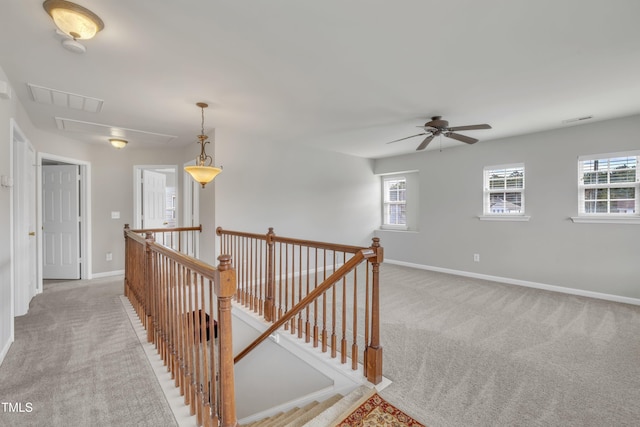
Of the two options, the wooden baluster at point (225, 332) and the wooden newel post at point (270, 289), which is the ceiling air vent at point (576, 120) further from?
the wooden baluster at point (225, 332)

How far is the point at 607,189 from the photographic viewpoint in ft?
12.9

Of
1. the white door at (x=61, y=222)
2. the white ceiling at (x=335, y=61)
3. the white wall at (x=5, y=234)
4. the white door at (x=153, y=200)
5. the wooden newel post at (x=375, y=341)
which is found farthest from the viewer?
the white door at (x=153, y=200)

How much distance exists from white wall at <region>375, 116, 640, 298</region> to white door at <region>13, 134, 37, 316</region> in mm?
5977

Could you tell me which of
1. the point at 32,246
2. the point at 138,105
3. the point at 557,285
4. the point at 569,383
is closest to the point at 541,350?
the point at 569,383

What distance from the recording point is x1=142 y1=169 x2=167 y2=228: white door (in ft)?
18.2

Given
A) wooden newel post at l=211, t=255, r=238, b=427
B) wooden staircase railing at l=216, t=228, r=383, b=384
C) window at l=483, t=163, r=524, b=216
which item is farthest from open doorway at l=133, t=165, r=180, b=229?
window at l=483, t=163, r=524, b=216

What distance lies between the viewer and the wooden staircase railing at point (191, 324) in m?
1.36

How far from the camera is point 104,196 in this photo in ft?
17.0

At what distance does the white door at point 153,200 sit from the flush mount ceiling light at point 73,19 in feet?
13.8

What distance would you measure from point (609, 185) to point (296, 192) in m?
4.55

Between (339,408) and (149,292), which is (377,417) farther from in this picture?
(149,292)

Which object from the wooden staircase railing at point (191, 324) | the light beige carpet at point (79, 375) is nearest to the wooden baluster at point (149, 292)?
the wooden staircase railing at point (191, 324)

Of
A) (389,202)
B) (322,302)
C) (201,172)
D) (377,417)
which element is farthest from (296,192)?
(377,417)

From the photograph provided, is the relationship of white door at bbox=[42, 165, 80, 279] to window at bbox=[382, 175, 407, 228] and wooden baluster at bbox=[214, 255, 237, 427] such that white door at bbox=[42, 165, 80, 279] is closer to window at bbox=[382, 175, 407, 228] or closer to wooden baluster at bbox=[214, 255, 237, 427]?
wooden baluster at bbox=[214, 255, 237, 427]
